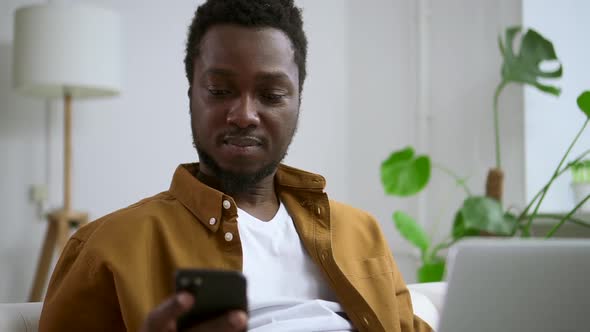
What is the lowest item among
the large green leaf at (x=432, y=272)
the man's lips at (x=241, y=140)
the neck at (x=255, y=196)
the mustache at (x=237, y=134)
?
the large green leaf at (x=432, y=272)

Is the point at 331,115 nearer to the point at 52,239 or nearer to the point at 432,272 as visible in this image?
the point at 432,272

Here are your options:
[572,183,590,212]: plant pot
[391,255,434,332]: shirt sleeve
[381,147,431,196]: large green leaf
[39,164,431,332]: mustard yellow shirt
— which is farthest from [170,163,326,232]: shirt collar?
[572,183,590,212]: plant pot

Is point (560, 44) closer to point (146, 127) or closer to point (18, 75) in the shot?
point (146, 127)

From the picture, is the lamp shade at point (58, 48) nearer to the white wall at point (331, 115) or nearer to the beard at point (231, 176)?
the white wall at point (331, 115)


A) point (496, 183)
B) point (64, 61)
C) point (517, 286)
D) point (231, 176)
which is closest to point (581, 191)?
point (496, 183)

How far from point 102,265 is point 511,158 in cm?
269

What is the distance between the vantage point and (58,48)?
9.37ft

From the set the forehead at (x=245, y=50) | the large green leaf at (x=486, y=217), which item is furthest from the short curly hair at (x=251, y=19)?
the large green leaf at (x=486, y=217)

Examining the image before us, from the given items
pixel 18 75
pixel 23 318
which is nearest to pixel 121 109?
pixel 18 75

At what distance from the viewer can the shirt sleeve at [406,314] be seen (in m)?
1.35

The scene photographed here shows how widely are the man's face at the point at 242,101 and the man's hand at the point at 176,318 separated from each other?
555mm

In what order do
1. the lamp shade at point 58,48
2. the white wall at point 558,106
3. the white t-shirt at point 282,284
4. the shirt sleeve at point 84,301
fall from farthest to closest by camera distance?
1. the white wall at point 558,106
2. the lamp shade at point 58,48
3. the white t-shirt at point 282,284
4. the shirt sleeve at point 84,301

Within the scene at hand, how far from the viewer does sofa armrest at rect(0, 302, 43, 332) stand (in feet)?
3.59

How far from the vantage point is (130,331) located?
1.04 m
